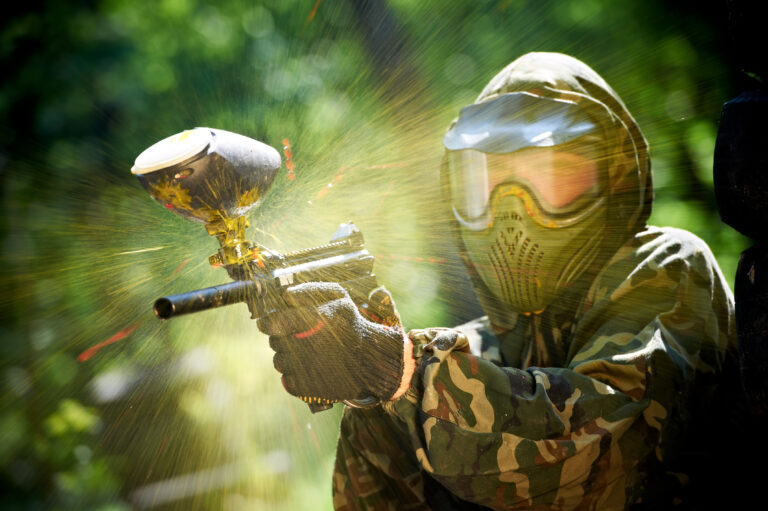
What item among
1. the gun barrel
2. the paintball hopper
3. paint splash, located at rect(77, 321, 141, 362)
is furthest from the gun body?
paint splash, located at rect(77, 321, 141, 362)

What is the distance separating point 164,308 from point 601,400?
57.2 inches

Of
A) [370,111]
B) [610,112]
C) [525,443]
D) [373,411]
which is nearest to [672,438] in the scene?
[525,443]

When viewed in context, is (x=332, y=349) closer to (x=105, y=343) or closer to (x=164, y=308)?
(x=164, y=308)

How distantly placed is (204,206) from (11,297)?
4.39 metres

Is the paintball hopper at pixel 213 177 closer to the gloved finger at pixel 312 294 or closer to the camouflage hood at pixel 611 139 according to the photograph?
the gloved finger at pixel 312 294

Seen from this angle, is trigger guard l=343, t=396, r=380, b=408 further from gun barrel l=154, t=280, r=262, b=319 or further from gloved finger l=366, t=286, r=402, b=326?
gun barrel l=154, t=280, r=262, b=319

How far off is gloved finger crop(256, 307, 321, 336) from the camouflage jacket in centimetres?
38

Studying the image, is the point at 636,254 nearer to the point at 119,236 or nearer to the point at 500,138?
the point at 500,138

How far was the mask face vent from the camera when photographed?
260 centimetres

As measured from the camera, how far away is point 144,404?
5.59 m

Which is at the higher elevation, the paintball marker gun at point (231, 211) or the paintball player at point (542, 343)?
the paintball marker gun at point (231, 211)

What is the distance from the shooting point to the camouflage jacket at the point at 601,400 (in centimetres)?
173

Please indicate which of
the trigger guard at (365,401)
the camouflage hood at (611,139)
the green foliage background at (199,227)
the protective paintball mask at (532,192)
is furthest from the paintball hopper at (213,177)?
the green foliage background at (199,227)

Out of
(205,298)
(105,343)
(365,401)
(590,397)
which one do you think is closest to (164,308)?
(205,298)
